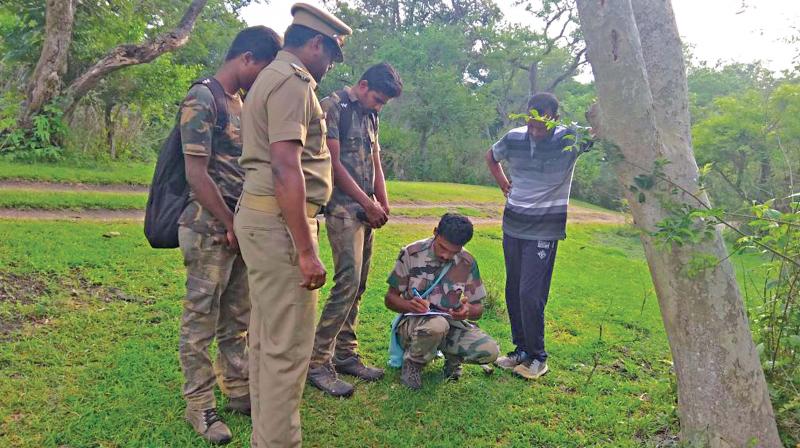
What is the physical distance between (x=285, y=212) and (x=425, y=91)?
82.8 feet

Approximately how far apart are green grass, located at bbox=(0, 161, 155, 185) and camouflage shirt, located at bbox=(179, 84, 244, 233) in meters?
8.63

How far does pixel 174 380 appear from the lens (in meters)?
3.78

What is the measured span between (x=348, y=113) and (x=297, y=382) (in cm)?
186

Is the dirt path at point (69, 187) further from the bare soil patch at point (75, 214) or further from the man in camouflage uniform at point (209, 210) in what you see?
the man in camouflage uniform at point (209, 210)

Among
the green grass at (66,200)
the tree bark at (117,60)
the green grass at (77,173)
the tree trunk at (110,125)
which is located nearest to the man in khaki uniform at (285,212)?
the green grass at (66,200)

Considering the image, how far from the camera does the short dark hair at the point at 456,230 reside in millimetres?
3824

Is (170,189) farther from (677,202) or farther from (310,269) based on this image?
(677,202)

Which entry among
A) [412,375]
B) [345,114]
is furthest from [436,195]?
[345,114]

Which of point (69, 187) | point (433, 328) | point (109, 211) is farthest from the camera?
point (69, 187)

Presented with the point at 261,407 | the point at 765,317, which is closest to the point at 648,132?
the point at 765,317

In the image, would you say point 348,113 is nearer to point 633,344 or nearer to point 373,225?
point 373,225

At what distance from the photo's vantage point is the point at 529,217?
4.36 meters

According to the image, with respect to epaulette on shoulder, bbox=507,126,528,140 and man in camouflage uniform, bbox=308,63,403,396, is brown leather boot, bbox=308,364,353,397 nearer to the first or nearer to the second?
man in camouflage uniform, bbox=308,63,403,396

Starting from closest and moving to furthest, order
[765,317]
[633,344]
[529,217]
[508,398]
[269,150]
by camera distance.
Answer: [269,150]
[765,317]
[508,398]
[529,217]
[633,344]
